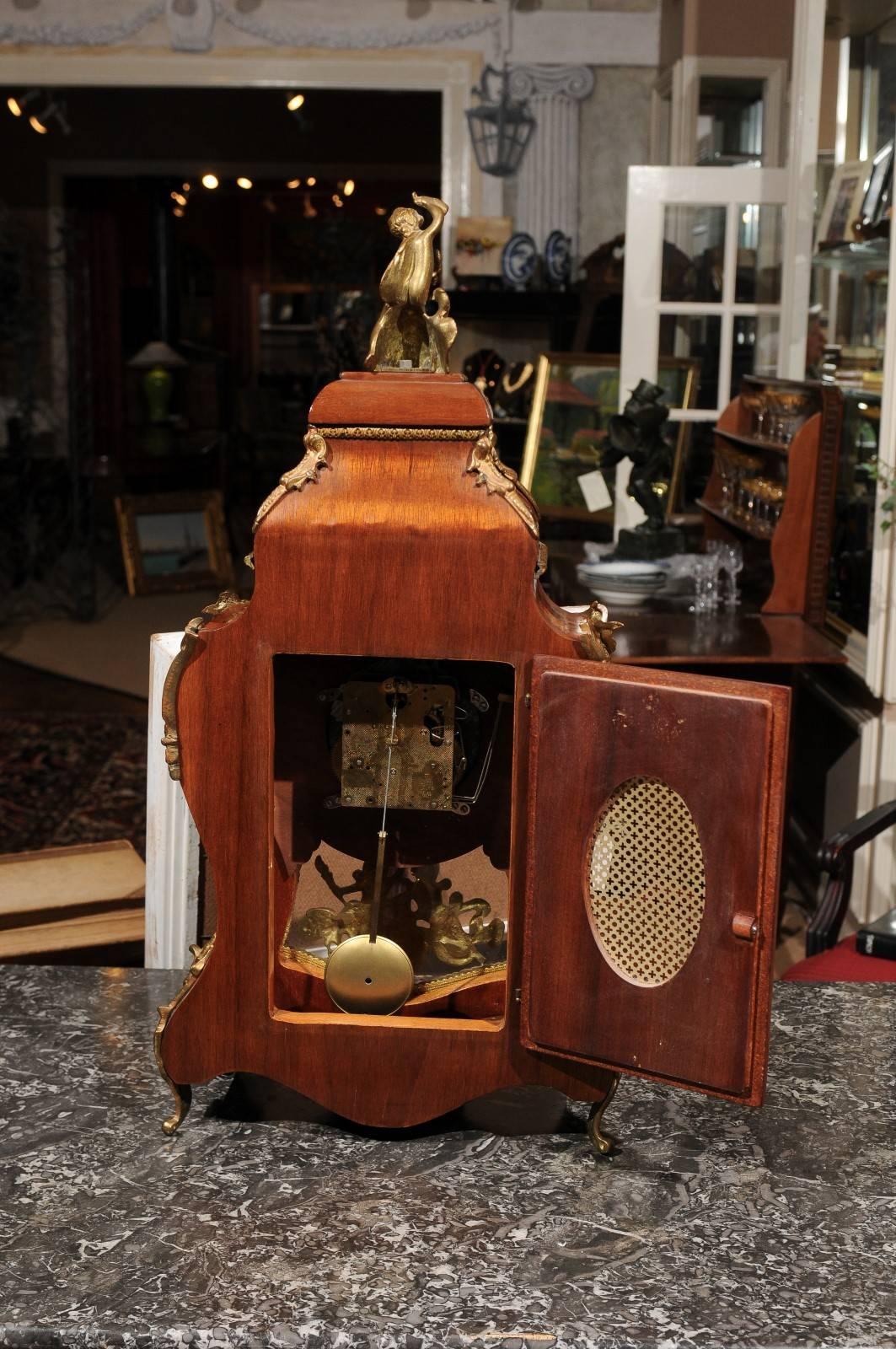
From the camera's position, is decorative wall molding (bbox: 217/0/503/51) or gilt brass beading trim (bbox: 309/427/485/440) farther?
decorative wall molding (bbox: 217/0/503/51)

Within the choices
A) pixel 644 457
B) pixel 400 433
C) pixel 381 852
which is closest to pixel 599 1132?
pixel 381 852

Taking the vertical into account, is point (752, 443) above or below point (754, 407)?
below

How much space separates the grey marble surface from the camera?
3.66 feet

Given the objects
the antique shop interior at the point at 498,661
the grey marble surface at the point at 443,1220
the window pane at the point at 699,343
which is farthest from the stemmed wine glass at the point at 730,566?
the grey marble surface at the point at 443,1220

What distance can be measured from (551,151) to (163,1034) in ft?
23.0

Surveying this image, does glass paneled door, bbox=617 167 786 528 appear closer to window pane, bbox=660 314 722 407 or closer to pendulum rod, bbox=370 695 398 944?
window pane, bbox=660 314 722 407

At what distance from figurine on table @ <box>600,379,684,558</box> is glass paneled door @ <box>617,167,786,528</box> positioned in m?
0.92

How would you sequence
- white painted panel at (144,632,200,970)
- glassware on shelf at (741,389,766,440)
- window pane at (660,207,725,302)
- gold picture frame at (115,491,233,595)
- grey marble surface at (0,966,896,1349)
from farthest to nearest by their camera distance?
gold picture frame at (115,491,233,595)
window pane at (660,207,725,302)
glassware on shelf at (741,389,766,440)
white painted panel at (144,632,200,970)
grey marble surface at (0,966,896,1349)

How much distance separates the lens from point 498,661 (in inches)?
51.7

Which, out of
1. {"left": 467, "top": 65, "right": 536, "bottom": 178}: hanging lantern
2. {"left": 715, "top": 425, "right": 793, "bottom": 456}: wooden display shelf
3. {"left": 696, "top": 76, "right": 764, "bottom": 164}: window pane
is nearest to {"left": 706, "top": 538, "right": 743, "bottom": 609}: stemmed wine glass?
{"left": 715, "top": 425, "right": 793, "bottom": 456}: wooden display shelf

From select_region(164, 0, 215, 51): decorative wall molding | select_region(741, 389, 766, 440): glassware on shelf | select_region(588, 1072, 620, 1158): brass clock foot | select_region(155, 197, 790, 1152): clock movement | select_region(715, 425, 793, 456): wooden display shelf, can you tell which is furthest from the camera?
select_region(164, 0, 215, 51): decorative wall molding

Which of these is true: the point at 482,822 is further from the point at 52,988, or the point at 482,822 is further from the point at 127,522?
the point at 127,522

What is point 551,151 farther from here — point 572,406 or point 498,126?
point 572,406

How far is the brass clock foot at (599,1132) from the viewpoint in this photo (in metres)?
1.36
